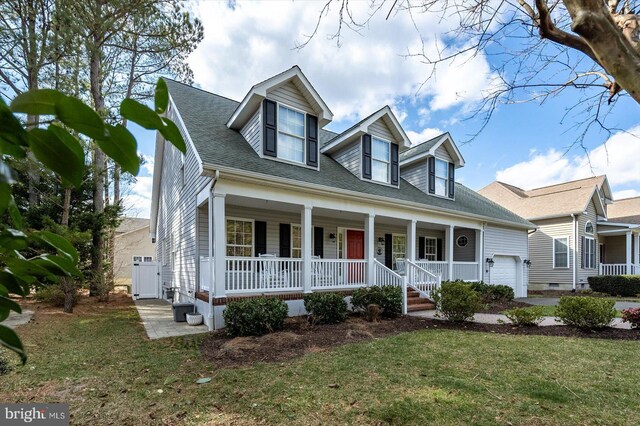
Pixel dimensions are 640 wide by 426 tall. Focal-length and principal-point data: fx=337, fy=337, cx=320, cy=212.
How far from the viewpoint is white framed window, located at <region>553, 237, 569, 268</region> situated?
61.6 ft

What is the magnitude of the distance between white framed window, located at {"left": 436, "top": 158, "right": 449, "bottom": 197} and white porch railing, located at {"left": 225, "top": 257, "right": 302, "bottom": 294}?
26.4ft

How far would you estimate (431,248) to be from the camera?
1584 cm

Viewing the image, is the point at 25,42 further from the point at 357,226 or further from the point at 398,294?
the point at 398,294

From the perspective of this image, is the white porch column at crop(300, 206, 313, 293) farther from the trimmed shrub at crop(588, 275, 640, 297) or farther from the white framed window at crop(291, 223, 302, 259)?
the trimmed shrub at crop(588, 275, 640, 297)

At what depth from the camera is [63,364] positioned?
17.7ft

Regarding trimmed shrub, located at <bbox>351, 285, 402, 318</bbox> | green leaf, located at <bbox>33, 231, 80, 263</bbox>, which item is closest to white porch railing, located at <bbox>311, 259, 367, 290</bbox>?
trimmed shrub, located at <bbox>351, 285, 402, 318</bbox>

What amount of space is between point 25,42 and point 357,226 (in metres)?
13.8

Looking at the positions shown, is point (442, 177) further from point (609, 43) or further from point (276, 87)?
point (609, 43)

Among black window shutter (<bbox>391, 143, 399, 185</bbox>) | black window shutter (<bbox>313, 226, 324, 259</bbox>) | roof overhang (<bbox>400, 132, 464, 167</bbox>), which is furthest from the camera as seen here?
roof overhang (<bbox>400, 132, 464, 167</bbox>)

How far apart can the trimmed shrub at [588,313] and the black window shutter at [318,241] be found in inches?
287

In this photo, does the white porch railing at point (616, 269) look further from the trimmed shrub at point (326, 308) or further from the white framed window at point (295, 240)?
the trimmed shrub at point (326, 308)

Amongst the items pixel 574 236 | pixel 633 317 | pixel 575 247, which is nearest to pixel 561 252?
pixel 575 247

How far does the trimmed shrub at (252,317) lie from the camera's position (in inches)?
283

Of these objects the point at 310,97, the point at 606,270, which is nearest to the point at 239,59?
the point at 310,97
